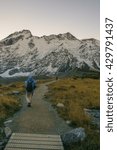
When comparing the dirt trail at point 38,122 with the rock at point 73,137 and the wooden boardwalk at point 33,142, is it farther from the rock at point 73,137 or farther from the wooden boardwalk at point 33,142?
the rock at point 73,137

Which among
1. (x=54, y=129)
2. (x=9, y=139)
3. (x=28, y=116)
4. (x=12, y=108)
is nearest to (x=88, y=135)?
(x=54, y=129)

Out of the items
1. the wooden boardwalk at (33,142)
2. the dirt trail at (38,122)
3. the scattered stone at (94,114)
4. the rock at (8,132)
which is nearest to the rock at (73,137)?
the wooden boardwalk at (33,142)

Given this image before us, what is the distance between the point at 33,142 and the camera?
1419 centimetres

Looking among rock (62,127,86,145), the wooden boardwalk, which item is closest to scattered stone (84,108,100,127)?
rock (62,127,86,145)

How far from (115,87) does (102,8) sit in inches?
88.6

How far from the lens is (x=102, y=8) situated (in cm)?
1037

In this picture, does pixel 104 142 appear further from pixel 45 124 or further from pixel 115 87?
pixel 45 124

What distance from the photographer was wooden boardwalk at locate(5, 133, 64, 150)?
13508 mm

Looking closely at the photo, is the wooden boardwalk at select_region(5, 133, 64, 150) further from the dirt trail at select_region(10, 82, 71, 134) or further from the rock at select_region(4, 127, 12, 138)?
the dirt trail at select_region(10, 82, 71, 134)

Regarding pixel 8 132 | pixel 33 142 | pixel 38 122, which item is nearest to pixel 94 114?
pixel 38 122

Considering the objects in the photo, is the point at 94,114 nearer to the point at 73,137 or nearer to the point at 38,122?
the point at 38,122

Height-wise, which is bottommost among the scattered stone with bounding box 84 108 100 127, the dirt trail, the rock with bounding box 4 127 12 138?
the scattered stone with bounding box 84 108 100 127

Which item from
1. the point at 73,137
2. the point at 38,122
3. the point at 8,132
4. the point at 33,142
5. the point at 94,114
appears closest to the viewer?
the point at 33,142

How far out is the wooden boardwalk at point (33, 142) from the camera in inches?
532
